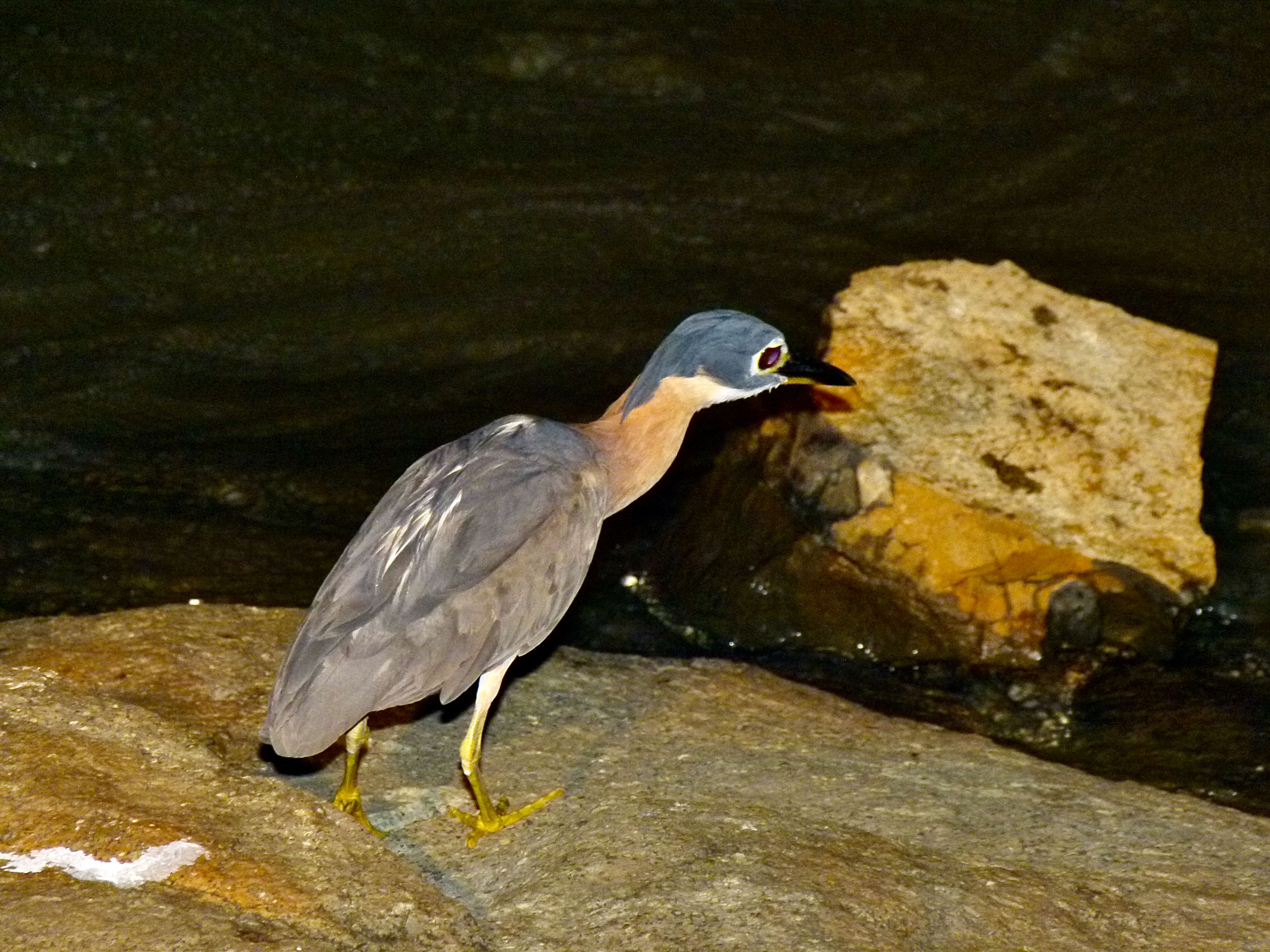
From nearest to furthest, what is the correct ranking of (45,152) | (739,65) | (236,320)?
(236,320) < (45,152) < (739,65)

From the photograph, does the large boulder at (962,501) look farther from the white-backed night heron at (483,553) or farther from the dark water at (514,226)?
the white-backed night heron at (483,553)

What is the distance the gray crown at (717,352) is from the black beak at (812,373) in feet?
0.26

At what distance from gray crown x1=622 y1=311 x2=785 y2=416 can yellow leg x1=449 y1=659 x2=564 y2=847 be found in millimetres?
1222

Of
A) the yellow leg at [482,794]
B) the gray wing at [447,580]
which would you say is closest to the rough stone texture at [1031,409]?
the gray wing at [447,580]

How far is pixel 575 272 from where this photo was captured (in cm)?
915

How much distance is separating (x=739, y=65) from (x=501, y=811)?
7664 mm

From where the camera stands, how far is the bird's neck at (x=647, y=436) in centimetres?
555

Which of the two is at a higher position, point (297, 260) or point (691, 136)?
point (691, 136)

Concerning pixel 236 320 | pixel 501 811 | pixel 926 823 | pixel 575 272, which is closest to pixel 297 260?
pixel 236 320

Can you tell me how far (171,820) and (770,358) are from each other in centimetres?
259

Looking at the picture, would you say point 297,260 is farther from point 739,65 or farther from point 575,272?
point 739,65

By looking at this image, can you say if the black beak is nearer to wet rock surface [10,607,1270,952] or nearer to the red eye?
the red eye

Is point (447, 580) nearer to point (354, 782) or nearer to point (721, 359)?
point (354, 782)

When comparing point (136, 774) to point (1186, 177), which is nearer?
point (136, 774)
